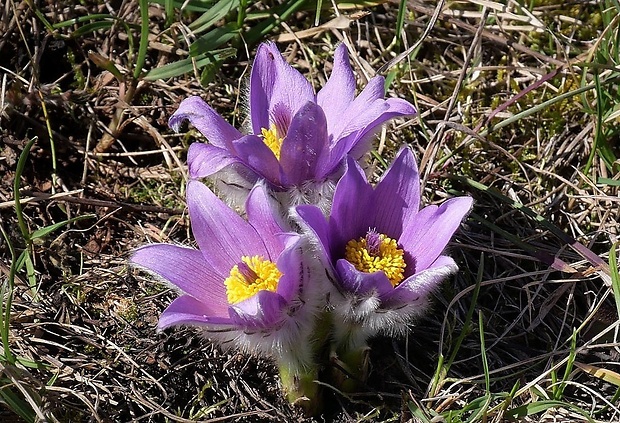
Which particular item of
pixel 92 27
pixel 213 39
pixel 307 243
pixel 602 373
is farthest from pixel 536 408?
pixel 92 27

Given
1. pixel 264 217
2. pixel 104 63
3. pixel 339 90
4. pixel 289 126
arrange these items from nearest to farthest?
pixel 264 217
pixel 289 126
pixel 339 90
pixel 104 63

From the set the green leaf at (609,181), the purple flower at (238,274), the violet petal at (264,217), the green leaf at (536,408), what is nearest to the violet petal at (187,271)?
the purple flower at (238,274)

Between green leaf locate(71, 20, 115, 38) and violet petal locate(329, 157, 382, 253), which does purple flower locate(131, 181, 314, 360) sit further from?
green leaf locate(71, 20, 115, 38)

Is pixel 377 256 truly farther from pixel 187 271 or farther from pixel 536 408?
pixel 536 408

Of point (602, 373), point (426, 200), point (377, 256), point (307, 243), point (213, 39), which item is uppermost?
point (213, 39)

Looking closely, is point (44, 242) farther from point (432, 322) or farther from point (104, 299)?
point (432, 322)

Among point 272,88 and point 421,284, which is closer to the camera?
point 421,284

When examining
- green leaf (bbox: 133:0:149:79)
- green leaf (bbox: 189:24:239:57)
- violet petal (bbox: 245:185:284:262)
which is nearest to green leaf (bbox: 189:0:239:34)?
green leaf (bbox: 189:24:239:57)

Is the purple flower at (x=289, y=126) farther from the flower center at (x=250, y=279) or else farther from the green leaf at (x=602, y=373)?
the green leaf at (x=602, y=373)
